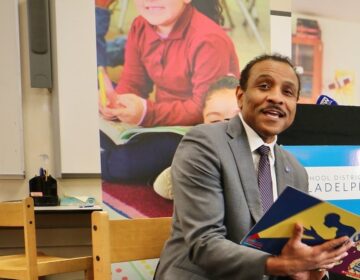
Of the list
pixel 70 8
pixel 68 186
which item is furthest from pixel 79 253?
pixel 70 8

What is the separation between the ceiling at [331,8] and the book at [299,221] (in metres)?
2.03

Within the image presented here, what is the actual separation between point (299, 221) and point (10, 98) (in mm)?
1784

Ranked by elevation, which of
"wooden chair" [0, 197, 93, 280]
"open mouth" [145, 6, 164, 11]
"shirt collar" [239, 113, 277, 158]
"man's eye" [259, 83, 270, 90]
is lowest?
"wooden chair" [0, 197, 93, 280]

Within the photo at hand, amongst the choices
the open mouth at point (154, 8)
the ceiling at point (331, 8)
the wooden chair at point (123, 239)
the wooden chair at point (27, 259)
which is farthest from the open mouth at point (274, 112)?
the ceiling at point (331, 8)

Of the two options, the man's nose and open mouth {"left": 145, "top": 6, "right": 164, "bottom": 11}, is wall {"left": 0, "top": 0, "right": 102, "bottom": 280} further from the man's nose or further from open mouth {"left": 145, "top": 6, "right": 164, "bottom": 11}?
the man's nose

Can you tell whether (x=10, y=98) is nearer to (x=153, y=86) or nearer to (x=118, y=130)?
(x=118, y=130)

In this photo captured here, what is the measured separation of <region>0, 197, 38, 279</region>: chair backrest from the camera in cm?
157

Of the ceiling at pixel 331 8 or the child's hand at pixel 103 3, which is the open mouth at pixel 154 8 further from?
the ceiling at pixel 331 8

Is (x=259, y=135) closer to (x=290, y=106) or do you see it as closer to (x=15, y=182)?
(x=290, y=106)

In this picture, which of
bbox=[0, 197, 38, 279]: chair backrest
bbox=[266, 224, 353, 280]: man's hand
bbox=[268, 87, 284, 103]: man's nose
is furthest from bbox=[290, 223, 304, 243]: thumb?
bbox=[0, 197, 38, 279]: chair backrest

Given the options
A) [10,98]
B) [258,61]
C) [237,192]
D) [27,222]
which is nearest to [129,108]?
[10,98]

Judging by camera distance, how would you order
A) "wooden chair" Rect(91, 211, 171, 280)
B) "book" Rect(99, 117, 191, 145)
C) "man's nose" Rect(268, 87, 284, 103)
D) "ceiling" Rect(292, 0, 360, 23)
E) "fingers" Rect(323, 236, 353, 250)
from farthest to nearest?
"ceiling" Rect(292, 0, 360, 23), "book" Rect(99, 117, 191, 145), "man's nose" Rect(268, 87, 284, 103), "wooden chair" Rect(91, 211, 171, 280), "fingers" Rect(323, 236, 353, 250)

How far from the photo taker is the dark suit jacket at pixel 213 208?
0.99 m

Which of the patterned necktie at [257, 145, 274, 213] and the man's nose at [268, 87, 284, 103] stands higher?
the man's nose at [268, 87, 284, 103]
